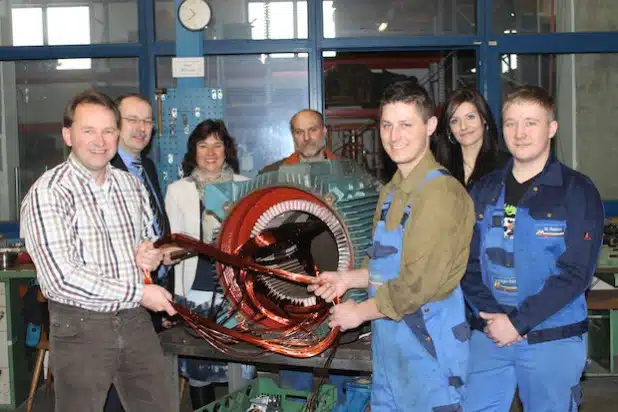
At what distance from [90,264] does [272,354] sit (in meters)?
0.66

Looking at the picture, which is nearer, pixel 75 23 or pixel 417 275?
pixel 417 275

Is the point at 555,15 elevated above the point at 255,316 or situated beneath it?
elevated above

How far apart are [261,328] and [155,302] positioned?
430 millimetres

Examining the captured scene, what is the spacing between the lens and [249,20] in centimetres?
537

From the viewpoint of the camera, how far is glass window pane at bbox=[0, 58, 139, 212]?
555 cm

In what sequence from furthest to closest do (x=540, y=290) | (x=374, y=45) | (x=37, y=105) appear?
1. (x=37, y=105)
2. (x=374, y=45)
3. (x=540, y=290)

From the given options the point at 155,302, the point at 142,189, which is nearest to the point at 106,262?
the point at 155,302

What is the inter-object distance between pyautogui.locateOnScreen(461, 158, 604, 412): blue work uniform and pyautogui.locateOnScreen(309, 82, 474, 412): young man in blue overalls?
0.23 meters

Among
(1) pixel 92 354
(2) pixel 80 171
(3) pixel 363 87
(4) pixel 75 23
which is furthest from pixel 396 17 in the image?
(1) pixel 92 354

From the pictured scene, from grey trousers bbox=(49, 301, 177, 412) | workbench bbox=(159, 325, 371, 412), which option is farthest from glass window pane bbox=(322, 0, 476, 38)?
grey trousers bbox=(49, 301, 177, 412)

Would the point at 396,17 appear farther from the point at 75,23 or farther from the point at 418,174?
the point at 418,174

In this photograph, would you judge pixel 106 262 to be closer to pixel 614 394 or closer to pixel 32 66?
pixel 614 394

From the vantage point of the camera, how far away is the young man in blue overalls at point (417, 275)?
1.94 m

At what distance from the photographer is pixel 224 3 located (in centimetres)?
538
